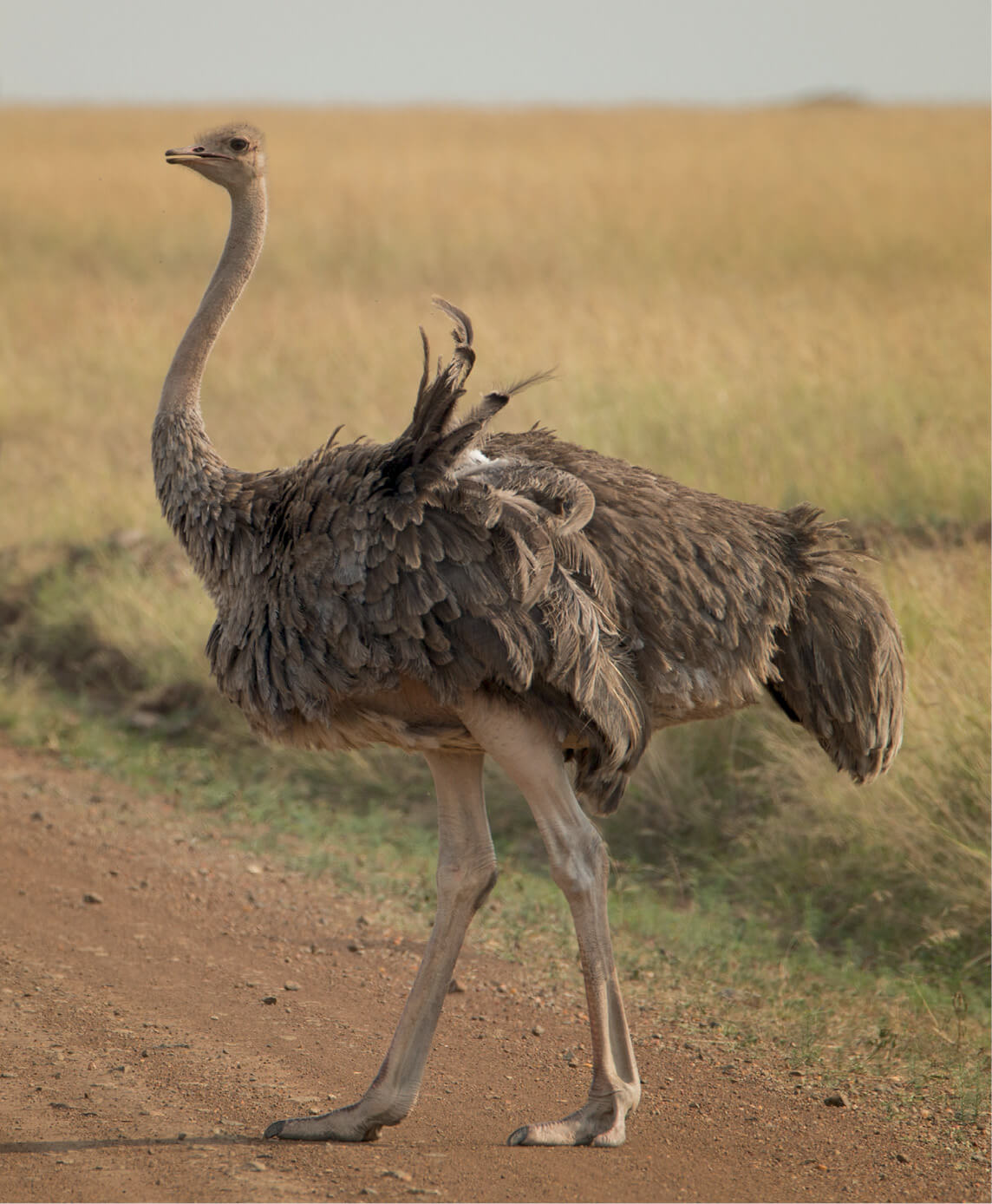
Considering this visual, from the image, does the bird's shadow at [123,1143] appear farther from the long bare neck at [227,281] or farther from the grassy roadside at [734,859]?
the long bare neck at [227,281]

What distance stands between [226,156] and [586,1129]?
8.90 ft

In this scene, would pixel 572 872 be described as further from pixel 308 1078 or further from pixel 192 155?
pixel 192 155

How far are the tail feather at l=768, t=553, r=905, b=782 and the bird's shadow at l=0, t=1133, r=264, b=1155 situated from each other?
166cm

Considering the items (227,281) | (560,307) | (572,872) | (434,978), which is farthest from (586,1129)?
(560,307)

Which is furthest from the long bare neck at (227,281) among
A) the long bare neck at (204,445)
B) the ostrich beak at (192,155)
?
the ostrich beak at (192,155)

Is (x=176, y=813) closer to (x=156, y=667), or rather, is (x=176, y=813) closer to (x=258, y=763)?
(x=258, y=763)

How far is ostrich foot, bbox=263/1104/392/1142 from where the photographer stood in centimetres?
346

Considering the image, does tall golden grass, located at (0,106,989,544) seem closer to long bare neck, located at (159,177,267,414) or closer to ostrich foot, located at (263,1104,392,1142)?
long bare neck, located at (159,177,267,414)

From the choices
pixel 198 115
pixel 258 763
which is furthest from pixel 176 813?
pixel 198 115

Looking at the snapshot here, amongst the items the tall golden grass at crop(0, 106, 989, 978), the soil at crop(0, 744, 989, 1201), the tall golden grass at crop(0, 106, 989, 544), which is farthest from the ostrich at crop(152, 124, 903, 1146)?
the tall golden grass at crop(0, 106, 989, 544)

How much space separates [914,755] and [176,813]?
2.81 metres

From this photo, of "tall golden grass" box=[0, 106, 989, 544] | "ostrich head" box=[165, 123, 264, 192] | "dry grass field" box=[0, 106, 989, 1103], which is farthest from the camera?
"tall golden grass" box=[0, 106, 989, 544]

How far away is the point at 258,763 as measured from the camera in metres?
6.36

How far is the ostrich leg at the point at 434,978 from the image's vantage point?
11.4ft
